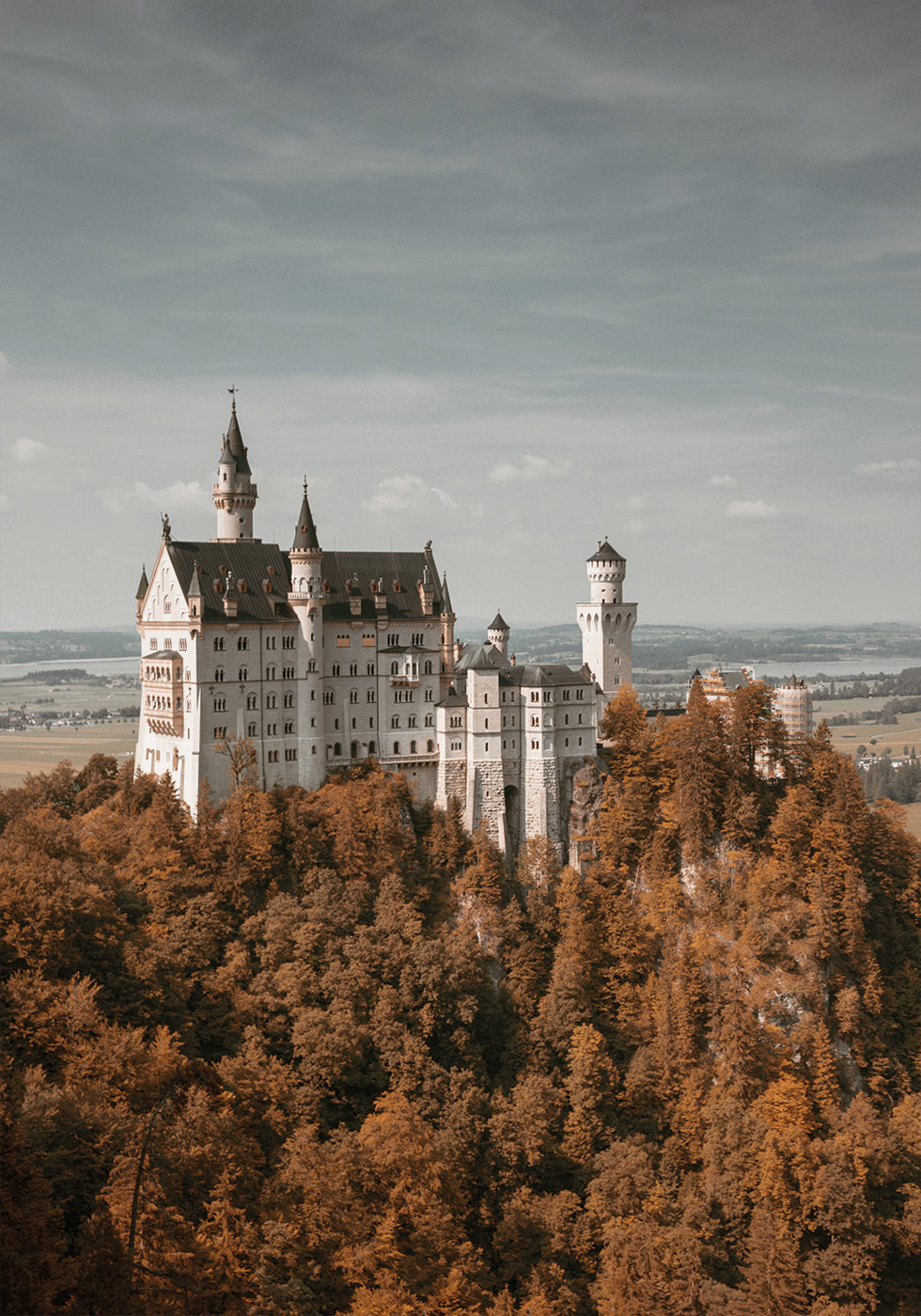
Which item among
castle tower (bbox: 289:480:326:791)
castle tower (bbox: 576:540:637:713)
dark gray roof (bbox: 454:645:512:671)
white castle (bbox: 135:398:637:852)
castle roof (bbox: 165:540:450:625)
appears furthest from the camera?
castle tower (bbox: 576:540:637:713)

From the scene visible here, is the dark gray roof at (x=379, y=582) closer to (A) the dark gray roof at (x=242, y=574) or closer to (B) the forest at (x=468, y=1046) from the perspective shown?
(A) the dark gray roof at (x=242, y=574)

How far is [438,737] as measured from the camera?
76.9 metres

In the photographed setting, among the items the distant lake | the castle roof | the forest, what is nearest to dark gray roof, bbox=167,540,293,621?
the castle roof

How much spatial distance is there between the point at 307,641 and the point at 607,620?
2385 cm

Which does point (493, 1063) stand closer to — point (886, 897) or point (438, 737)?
point (438, 737)

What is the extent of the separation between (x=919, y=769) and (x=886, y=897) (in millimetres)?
80327

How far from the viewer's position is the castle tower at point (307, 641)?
73312mm

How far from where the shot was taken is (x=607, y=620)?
85.3m

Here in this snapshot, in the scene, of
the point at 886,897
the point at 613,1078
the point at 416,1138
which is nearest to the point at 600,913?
the point at 613,1078

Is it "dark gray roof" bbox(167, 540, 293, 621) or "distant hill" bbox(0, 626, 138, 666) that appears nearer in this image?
"dark gray roof" bbox(167, 540, 293, 621)

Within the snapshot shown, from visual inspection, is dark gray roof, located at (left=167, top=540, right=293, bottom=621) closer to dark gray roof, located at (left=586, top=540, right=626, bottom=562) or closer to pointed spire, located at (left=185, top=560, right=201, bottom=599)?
pointed spire, located at (left=185, top=560, right=201, bottom=599)

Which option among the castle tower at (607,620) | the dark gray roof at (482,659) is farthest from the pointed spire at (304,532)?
the castle tower at (607,620)

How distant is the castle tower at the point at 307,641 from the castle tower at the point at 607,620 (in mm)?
21845

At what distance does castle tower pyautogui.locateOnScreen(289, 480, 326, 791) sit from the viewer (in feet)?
241
